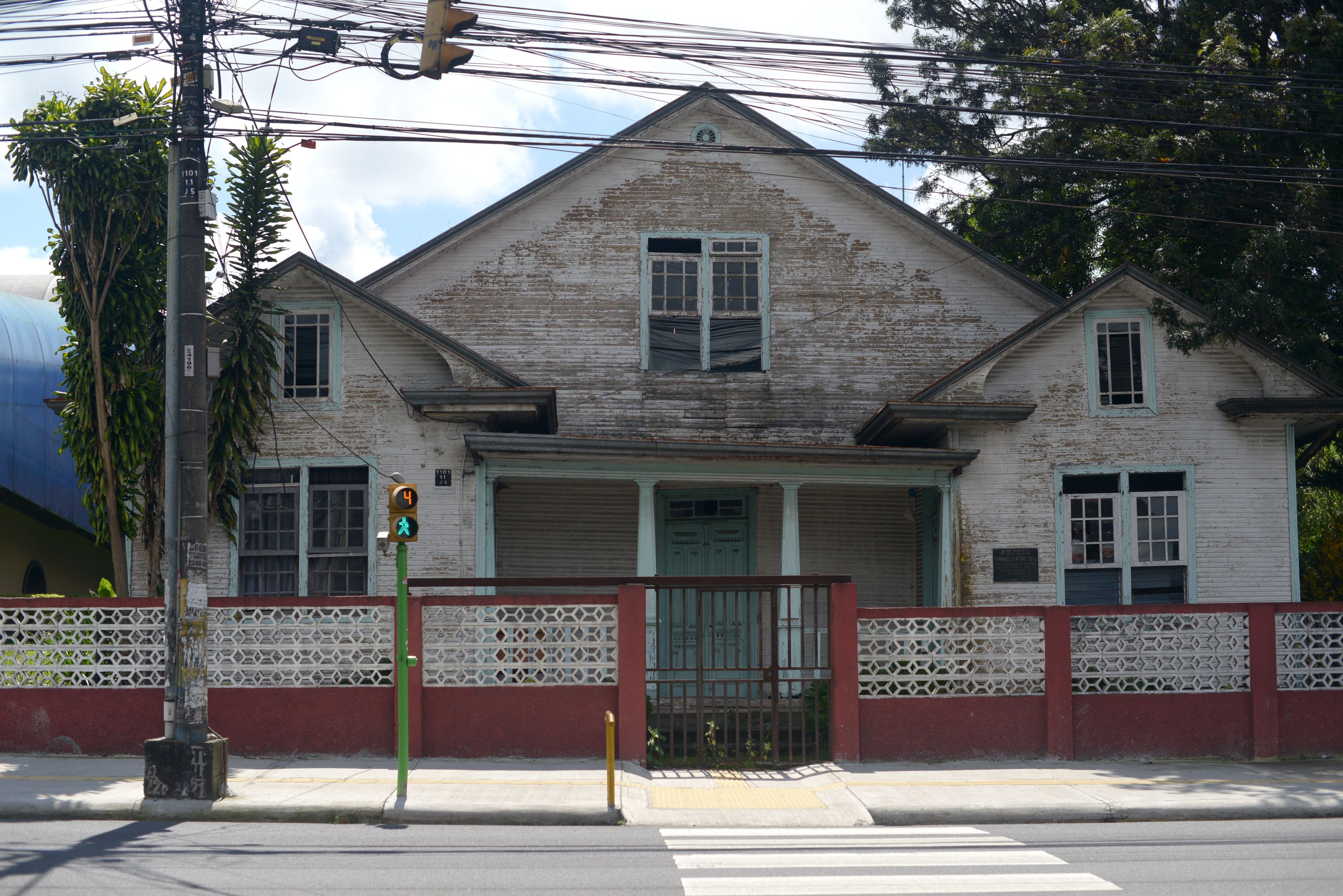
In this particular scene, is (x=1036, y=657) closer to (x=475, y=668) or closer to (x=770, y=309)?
(x=475, y=668)

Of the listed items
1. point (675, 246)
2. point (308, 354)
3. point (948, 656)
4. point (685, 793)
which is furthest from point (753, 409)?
point (685, 793)

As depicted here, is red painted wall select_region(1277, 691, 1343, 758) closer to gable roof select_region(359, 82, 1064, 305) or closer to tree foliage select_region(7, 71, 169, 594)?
gable roof select_region(359, 82, 1064, 305)

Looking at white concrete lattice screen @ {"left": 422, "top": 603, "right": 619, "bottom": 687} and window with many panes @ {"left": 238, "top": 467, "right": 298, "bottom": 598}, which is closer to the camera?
white concrete lattice screen @ {"left": 422, "top": 603, "right": 619, "bottom": 687}

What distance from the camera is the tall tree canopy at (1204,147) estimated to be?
15.1 metres

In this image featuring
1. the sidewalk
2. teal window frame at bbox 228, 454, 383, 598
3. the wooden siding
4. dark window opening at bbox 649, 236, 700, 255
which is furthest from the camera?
dark window opening at bbox 649, 236, 700, 255

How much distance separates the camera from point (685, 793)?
10711mm

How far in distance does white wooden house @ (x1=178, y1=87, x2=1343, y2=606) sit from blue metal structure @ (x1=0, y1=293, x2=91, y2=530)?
8.03 meters

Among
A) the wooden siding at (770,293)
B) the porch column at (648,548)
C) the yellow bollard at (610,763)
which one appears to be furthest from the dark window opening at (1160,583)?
the yellow bollard at (610,763)

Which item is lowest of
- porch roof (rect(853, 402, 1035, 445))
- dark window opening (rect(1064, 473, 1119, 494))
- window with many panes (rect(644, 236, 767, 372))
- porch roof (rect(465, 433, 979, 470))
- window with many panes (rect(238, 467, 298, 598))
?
window with many panes (rect(238, 467, 298, 598))

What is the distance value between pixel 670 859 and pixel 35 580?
18.0 meters

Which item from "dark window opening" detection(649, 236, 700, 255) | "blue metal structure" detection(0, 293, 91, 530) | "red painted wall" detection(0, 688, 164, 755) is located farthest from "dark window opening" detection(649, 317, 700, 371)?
"blue metal structure" detection(0, 293, 91, 530)

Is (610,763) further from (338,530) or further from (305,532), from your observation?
(305,532)

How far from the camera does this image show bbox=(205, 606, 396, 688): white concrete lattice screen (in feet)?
38.8

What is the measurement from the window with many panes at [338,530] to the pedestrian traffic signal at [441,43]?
20.3ft
